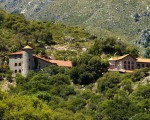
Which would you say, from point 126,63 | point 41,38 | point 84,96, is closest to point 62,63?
point 126,63

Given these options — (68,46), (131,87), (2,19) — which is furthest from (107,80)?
(2,19)

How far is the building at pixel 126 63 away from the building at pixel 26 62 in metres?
13.2

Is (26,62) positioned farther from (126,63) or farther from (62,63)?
(126,63)

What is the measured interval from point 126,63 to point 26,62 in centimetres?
2153

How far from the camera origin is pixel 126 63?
119250mm

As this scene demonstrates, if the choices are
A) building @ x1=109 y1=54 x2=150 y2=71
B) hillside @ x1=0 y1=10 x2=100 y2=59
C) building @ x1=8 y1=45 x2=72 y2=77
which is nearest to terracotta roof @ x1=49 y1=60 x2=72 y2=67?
building @ x1=8 y1=45 x2=72 y2=77

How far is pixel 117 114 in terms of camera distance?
3701 inches

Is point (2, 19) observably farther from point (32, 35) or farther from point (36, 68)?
point (36, 68)

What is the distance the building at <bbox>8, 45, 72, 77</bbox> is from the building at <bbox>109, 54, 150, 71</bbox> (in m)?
→ 13.2

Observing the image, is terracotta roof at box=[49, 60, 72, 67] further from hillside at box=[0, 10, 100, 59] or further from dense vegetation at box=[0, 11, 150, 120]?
hillside at box=[0, 10, 100, 59]

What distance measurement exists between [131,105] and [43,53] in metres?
38.4

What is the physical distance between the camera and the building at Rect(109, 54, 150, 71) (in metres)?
119

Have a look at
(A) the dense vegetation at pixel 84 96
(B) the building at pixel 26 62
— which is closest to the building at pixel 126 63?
(A) the dense vegetation at pixel 84 96

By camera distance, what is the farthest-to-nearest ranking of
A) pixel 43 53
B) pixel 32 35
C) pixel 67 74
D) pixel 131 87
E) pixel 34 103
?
pixel 32 35, pixel 43 53, pixel 67 74, pixel 131 87, pixel 34 103
